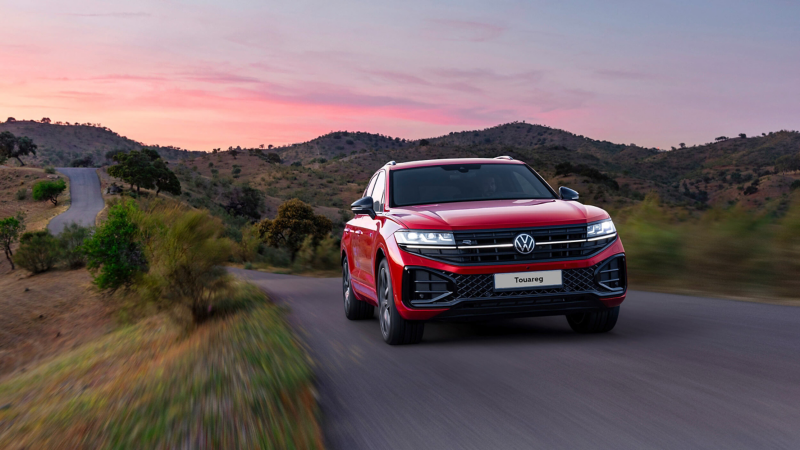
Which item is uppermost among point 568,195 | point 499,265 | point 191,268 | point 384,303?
point 568,195

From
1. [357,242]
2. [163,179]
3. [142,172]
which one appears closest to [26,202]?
[142,172]

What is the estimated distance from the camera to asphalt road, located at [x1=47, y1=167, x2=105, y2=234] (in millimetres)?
61612

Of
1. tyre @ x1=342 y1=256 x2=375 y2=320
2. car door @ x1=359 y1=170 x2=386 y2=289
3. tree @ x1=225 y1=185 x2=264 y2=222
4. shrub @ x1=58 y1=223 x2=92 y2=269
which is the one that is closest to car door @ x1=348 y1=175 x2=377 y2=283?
car door @ x1=359 y1=170 x2=386 y2=289

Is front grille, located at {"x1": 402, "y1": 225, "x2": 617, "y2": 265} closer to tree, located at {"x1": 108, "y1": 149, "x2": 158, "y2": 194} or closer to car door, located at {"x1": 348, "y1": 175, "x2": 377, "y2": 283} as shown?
car door, located at {"x1": 348, "y1": 175, "x2": 377, "y2": 283}

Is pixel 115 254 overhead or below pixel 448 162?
below

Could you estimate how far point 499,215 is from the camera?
6594mm

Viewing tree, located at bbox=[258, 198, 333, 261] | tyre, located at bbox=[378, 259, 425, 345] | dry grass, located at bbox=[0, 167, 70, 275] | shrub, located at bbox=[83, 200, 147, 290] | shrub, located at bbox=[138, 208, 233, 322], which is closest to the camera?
tyre, located at bbox=[378, 259, 425, 345]

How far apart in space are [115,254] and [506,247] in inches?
1106

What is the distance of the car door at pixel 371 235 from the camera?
7.76 meters

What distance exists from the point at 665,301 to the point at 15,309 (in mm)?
27812

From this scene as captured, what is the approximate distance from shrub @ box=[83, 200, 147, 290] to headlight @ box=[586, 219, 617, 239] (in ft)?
81.6

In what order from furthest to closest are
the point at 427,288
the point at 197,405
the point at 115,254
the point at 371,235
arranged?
the point at 115,254, the point at 371,235, the point at 427,288, the point at 197,405

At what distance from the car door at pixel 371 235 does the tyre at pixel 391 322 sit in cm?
38

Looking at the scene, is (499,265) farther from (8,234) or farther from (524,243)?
(8,234)
